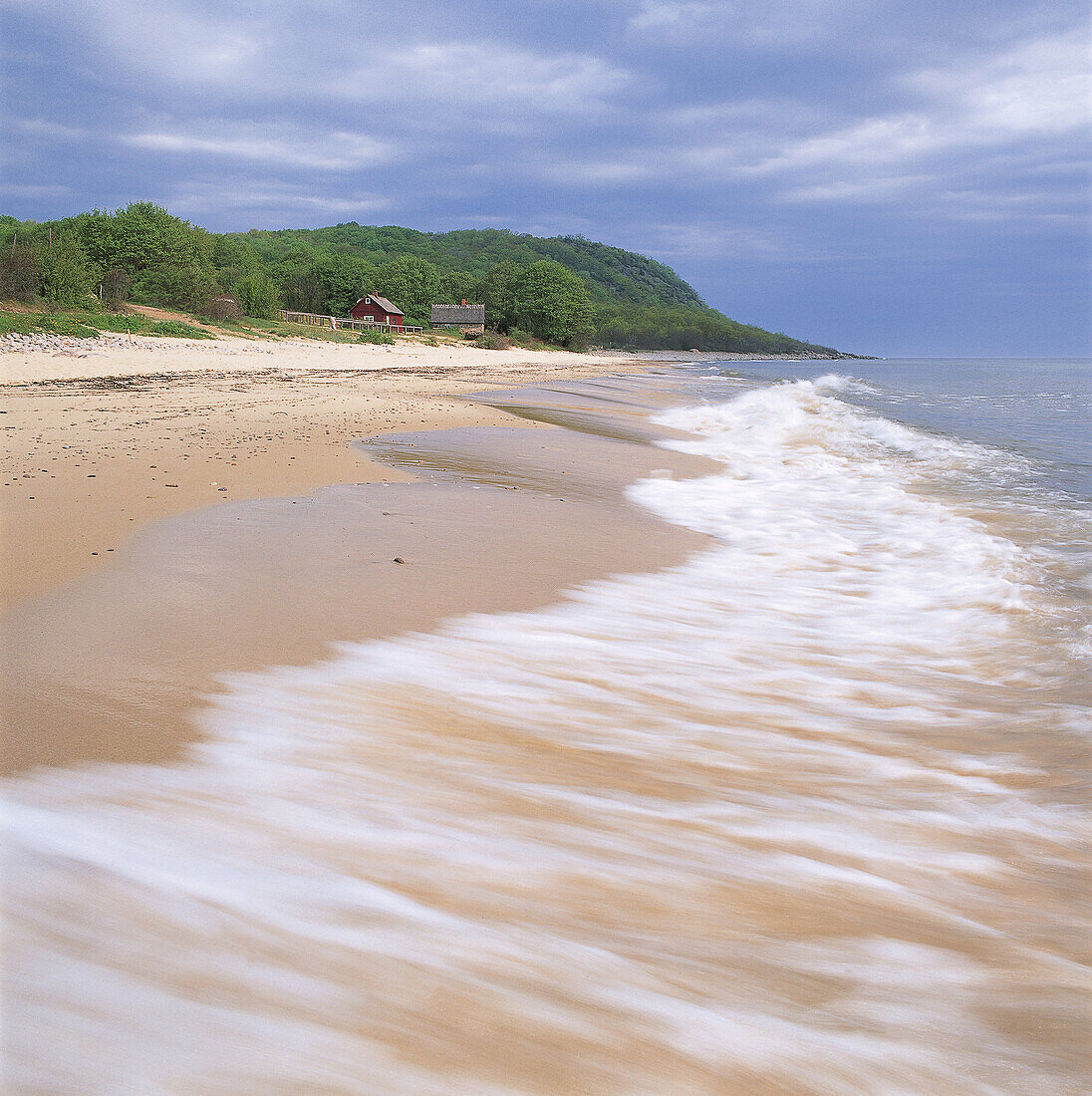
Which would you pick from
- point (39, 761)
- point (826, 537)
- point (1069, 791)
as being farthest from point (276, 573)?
point (826, 537)

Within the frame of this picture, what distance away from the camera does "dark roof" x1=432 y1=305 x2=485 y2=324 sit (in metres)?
77.9

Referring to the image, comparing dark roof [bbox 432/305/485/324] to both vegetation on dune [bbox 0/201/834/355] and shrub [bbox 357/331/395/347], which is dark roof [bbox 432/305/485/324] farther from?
shrub [bbox 357/331/395/347]

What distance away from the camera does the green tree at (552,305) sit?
7869cm

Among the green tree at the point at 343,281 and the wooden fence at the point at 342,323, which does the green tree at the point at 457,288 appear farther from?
the wooden fence at the point at 342,323

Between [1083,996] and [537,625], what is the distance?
2.51 meters

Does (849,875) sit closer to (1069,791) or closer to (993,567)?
(1069,791)

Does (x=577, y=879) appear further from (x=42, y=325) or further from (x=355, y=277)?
(x=355, y=277)

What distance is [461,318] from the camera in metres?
78.0

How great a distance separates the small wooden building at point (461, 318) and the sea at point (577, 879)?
77181 millimetres

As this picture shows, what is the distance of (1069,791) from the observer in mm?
2732

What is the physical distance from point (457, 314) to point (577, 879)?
80304mm

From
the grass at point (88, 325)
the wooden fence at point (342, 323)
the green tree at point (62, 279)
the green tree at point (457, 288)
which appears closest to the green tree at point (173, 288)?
the grass at point (88, 325)

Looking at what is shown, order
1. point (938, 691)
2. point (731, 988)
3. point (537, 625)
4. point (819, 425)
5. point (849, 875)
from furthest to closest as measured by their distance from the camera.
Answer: point (819, 425), point (537, 625), point (938, 691), point (849, 875), point (731, 988)

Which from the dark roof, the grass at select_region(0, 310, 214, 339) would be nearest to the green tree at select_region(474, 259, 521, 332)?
the dark roof
